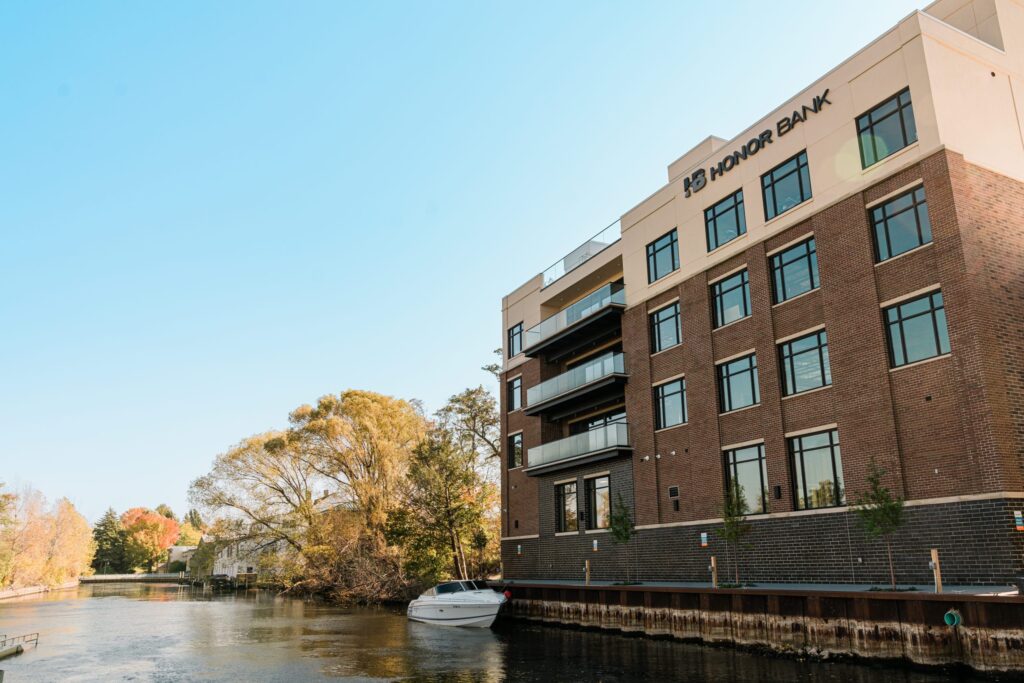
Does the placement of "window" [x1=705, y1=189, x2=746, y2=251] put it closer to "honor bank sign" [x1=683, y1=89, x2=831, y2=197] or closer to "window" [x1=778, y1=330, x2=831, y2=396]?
"honor bank sign" [x1=683, y1=89, x2=831, y2=197]

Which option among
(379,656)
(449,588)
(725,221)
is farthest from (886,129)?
(449,588)

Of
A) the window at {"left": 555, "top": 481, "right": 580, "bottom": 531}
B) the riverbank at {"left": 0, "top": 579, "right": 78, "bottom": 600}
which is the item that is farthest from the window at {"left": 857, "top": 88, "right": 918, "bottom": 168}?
the riverbank at {"left": 0, "top": 579, "right": 78, "bottom": 600}

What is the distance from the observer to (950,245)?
19141 millimetres

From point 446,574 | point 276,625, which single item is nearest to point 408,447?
point 446,574

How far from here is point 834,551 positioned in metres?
21.1

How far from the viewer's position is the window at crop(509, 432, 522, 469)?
134ft

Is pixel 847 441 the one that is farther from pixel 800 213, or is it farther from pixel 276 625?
pixel 276 625

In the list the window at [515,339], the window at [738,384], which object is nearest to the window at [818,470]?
the window at [738,384]

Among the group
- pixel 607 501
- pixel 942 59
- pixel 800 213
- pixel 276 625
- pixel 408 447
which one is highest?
pixel 942 59

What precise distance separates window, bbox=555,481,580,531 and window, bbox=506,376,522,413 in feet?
22.6

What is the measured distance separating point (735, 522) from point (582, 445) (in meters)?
10.6

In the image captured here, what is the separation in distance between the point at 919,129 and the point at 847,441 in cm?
905

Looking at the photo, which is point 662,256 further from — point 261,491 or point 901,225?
point 261,491

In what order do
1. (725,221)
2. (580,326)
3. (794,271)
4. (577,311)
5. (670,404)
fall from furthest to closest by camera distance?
(577,311) → (580,326) → (670,404) → (725,221) → (794,271)
